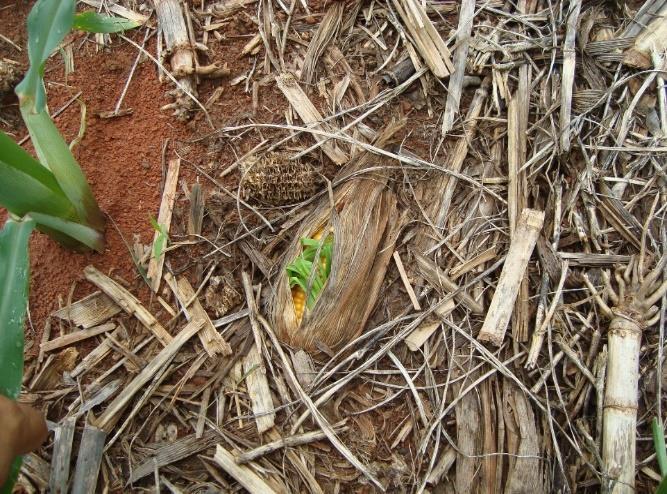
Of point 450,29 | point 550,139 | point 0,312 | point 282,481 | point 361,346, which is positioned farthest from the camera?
point 450,29

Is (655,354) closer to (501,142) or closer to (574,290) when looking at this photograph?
(574,290)

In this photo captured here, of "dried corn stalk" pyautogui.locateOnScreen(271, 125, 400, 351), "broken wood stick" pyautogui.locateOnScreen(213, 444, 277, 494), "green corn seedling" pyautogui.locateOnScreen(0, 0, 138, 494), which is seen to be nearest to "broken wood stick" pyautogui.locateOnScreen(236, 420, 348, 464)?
"broken wood stick" pyautogui.locateOnScreen(213, 444, 277, 494)

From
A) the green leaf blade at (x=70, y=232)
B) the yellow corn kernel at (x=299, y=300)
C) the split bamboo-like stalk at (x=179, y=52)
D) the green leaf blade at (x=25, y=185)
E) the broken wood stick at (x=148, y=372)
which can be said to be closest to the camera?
the green leaf blade at (x=25, y=185)

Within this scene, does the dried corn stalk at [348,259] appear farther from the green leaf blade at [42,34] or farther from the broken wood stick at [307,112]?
the green leaf blade at [42,34]

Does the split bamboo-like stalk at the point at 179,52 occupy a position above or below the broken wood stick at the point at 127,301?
above

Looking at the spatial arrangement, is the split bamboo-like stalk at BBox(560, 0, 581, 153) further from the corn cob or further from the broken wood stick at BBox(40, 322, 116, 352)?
the broken wood stick at BBox(40, 322, 116, 352)

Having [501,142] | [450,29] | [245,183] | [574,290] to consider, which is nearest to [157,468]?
[245,183]

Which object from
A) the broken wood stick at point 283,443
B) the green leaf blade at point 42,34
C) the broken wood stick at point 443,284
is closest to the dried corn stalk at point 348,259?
the broken wood stick at point 443,284

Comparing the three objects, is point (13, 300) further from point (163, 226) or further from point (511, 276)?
point (511, 276)
